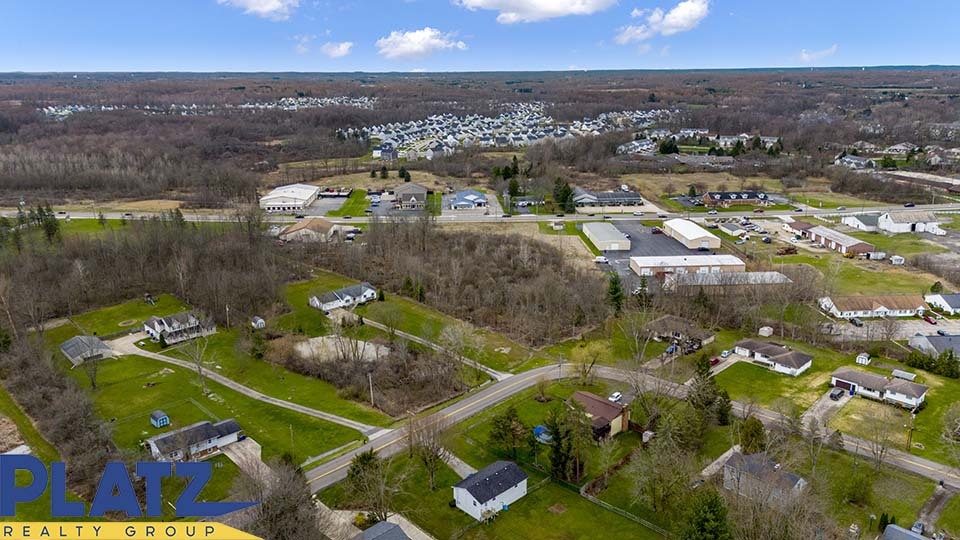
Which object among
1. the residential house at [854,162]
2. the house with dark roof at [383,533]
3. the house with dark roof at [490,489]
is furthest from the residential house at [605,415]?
the residential house at [854,162]

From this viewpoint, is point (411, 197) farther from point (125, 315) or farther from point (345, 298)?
point (125, 315)

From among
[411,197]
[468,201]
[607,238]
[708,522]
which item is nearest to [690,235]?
[607,238]

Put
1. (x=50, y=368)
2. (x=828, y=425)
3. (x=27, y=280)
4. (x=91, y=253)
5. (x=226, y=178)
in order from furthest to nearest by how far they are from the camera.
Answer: (x=226, y=178), (x=91, y=253), (x=27, y=280), (x=50, y=368), (x=828, y=425)

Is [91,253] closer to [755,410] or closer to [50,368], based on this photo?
[50,368]

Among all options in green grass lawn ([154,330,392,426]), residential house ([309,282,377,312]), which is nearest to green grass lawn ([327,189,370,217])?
residential house ([309,282,377,312])

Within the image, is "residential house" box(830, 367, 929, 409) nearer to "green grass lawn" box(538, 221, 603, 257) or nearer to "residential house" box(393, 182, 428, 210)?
"green grass lawn" box(538, 221, 603, 257)

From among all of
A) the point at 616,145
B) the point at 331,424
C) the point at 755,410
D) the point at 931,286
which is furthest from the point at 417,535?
the point at 616,145

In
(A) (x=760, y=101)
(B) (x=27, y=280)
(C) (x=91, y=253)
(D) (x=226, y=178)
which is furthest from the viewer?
(A) (x=760, y=101)
